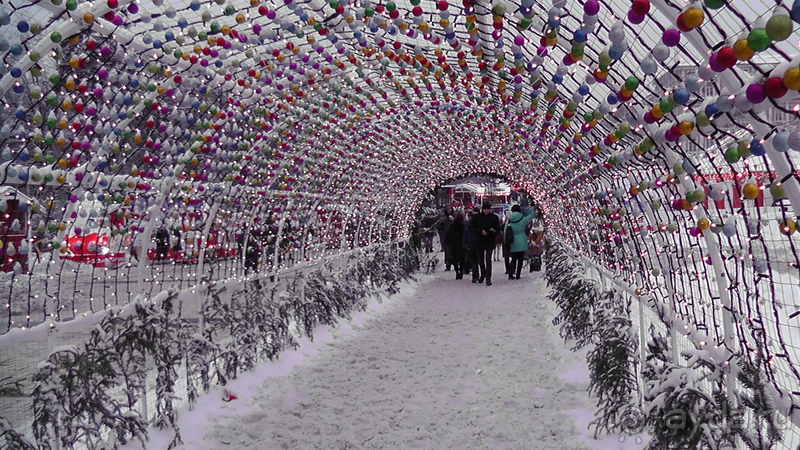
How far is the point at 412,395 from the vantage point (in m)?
5.02

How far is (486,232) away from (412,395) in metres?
6.61

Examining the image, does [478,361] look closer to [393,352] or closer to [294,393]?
[393,352]

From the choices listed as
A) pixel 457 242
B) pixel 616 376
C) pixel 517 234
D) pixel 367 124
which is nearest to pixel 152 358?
pixel 616 376

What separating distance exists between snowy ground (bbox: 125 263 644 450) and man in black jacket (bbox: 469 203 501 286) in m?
3.39

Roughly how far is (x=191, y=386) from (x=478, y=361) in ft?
9.01

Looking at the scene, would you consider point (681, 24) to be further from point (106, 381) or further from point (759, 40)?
point (106, 381)

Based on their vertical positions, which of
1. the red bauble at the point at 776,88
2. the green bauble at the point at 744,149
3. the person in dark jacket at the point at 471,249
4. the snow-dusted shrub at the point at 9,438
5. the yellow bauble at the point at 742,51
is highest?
the yellow bauble at the point at 742,51

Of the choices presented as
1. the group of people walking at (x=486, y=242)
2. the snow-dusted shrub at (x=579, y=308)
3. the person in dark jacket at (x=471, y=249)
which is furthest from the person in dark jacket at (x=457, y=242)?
the snow-dusted shrub at (x=579, y=308)

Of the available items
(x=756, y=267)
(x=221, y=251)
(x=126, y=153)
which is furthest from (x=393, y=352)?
(x=756, y=267)

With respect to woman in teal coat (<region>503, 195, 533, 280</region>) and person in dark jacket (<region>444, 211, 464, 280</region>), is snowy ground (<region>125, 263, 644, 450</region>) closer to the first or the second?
woman in teal coat (<region>503, 195, 533, 280</region>)

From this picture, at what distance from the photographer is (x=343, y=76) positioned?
21.1 feet

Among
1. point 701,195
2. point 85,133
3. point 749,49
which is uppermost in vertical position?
point 85,133

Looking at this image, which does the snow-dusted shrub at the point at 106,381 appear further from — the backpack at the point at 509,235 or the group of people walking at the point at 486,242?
the backpack at the point at 509,235

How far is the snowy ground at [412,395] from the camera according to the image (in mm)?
4055
